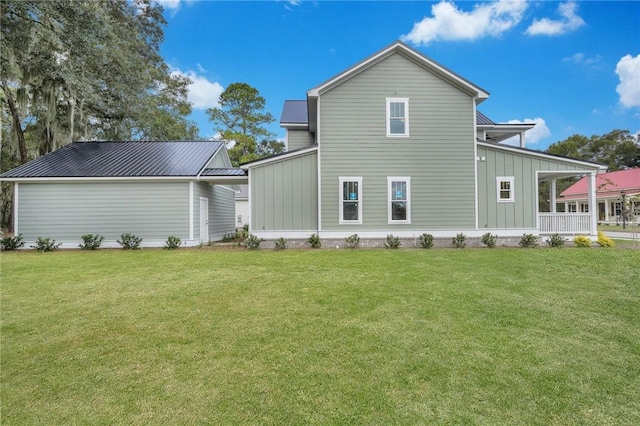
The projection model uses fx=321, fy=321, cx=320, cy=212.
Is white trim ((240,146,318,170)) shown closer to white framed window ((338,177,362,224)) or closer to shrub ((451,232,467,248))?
white framed window ((338,177,362,224))

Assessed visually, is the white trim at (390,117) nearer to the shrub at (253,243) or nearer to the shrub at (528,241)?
the shrub at (528,241)

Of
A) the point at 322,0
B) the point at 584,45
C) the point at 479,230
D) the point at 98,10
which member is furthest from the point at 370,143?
the point at 584,45

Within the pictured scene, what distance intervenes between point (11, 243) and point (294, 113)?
13.6m

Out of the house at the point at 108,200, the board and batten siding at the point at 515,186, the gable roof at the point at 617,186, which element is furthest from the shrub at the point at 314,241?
the gable roof at the point at 617,186

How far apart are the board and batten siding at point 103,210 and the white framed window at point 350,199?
640 centimetres

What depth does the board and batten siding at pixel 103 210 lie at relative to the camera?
12.9 meters

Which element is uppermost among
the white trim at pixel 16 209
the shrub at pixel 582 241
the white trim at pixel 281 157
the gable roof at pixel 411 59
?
the gable roof at pixel 411 59

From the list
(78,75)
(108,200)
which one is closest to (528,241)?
(108,200)

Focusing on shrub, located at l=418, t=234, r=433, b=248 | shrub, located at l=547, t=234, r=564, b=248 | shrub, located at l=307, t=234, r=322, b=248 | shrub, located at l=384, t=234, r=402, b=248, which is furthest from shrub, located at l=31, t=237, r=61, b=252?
shrub, located at l=547, t=234, r=564, b=248

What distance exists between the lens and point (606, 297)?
5570 mm

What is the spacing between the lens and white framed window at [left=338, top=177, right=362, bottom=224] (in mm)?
12227

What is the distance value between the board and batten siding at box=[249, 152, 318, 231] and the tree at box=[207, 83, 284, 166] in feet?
65.6

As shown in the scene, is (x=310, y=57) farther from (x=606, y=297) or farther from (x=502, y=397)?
(x=502, y=397)

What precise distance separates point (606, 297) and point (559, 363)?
3332mm
